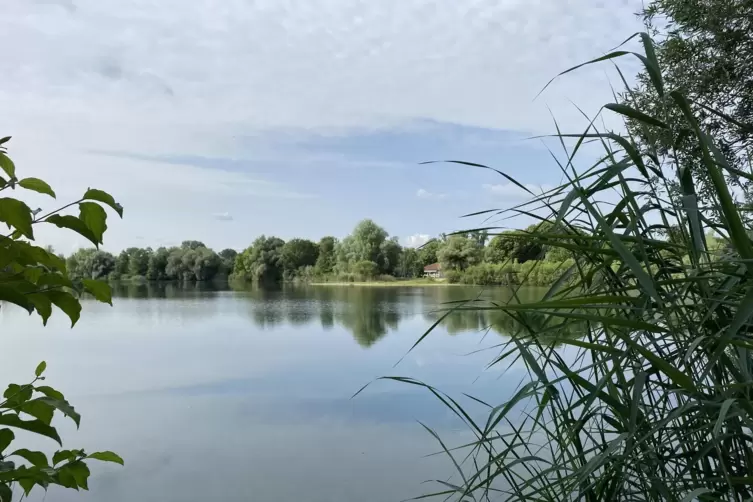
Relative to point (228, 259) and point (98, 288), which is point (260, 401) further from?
point (228, 259)

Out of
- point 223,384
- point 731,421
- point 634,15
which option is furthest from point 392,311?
point 731,421

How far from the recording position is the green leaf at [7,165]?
62cm

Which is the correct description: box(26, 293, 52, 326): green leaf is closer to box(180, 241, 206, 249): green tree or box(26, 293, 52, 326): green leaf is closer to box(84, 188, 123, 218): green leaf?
box(84, 188, 123, 218): green leaf

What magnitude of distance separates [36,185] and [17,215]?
0.07 metres

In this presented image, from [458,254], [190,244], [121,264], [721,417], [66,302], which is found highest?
[190,244]

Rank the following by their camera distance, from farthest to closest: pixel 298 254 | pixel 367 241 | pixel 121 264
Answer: pixel 298 254
pixel 367 241
pixel 121 264

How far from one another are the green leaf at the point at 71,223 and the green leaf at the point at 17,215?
0.8 inches

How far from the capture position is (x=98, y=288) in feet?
2.08

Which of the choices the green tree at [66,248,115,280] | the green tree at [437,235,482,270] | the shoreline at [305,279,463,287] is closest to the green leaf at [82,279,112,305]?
→ the green tree at [437,235,482,270]

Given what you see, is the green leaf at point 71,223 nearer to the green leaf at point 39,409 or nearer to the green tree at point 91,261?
the green leaf at point 39,409

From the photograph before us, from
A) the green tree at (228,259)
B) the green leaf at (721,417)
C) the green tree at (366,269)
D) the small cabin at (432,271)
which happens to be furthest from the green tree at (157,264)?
the green leaf at (721,417)

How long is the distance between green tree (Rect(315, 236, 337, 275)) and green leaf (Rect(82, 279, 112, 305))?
21.4 metres

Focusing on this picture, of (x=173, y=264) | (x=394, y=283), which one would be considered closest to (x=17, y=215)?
(x=394, y=283)

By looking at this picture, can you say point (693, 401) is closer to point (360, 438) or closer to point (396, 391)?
point (360, 438)
